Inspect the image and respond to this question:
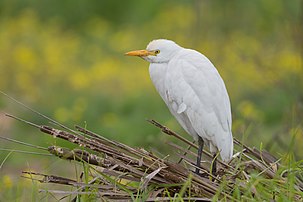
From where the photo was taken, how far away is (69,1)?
16.4m

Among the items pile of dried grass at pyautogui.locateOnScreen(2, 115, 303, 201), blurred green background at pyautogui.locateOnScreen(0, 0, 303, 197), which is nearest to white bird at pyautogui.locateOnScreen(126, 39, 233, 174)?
pile of dried grass at pyautogui.locateOnScreen(2, 115, 303, 201)

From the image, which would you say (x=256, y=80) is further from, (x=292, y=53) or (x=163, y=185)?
(x=163, y=185)

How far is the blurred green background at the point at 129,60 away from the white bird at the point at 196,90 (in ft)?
3.03

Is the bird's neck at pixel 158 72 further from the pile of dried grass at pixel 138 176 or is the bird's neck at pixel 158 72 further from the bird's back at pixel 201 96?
the pile of dried grass at pixel 138 176

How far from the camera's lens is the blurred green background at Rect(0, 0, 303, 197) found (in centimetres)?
901

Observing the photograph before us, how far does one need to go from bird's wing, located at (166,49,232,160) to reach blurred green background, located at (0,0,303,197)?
92 cm

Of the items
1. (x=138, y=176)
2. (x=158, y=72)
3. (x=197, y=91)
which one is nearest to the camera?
(x=138, y=176)

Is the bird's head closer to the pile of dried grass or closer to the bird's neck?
the bird's neck

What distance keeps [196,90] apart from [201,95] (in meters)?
0.04

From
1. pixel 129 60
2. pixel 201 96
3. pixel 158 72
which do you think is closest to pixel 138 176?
pixel 201 96

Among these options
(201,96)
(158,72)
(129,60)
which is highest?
(129,60)

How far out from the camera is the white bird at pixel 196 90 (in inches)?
179

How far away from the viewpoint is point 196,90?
4625mm

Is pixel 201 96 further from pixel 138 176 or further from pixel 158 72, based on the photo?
pixel 138 176
